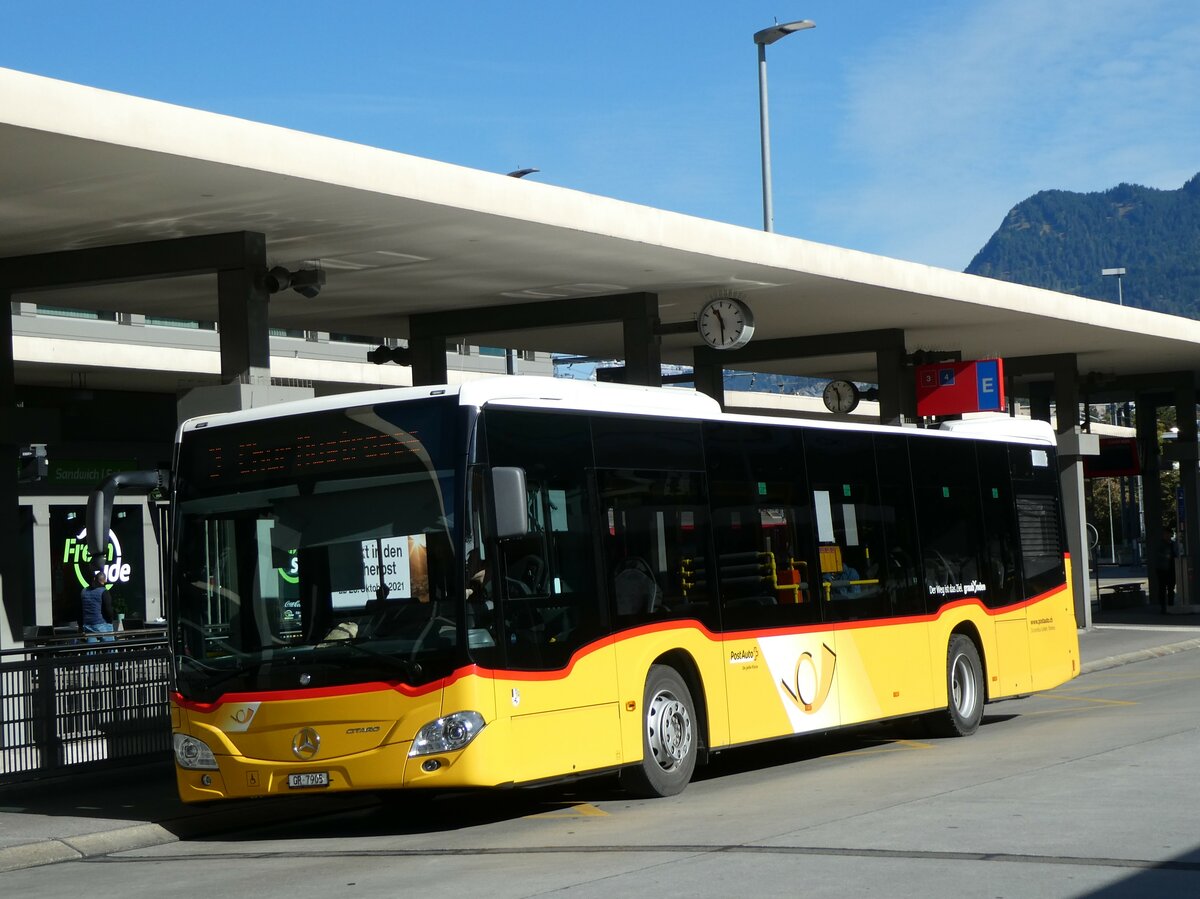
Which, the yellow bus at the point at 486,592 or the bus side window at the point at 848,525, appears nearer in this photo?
the yellow bus at the point at 486,592

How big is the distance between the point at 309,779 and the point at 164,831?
1622mm

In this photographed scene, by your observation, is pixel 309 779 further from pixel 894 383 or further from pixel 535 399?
pixel 894 383

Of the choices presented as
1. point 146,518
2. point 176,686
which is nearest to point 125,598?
point 146,518

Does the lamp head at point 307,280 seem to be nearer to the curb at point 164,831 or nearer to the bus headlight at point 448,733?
the curb at point 164,831

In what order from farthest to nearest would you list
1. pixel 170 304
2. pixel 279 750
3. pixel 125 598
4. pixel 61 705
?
pixel 125 598
pixel 170 304
pixel 61 705
pixel 279 750

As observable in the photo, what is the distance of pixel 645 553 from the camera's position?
12758 mm

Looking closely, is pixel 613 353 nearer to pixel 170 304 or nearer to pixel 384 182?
pixel 170 304

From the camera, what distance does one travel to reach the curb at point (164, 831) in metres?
11.3

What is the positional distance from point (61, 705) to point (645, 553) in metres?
5.26

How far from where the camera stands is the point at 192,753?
11.8m

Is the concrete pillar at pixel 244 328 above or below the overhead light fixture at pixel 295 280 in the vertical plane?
below

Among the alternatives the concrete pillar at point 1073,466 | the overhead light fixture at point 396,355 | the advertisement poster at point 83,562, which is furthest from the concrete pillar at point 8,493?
the concrete pillar at point 1073,466

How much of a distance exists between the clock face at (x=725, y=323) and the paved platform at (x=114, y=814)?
921cm

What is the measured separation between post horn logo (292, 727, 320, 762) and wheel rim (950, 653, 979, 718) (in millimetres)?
7750
